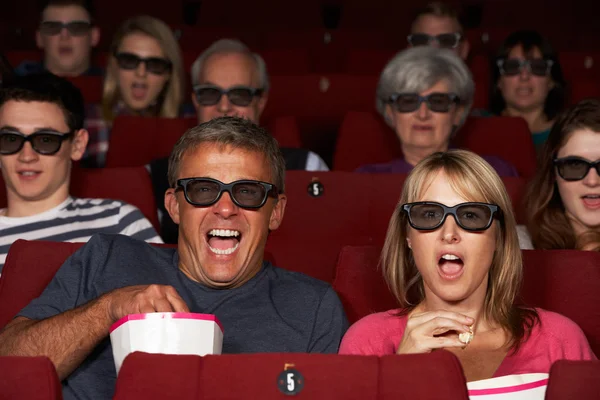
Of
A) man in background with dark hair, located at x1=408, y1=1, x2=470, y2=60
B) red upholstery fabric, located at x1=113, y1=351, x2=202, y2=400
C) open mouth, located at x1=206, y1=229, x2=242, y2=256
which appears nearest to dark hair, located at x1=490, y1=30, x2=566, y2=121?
man in background with dark hair, located at x1=408, y1=1, x2=470, y2=60

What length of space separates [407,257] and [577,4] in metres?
2.79

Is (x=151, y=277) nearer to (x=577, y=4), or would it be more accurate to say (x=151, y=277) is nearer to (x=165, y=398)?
(x=165, y=398)

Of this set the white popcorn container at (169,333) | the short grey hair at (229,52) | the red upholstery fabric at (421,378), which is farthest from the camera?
the short grey hair at (229,52)

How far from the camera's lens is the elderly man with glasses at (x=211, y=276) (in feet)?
4.56

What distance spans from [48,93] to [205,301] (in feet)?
2.05

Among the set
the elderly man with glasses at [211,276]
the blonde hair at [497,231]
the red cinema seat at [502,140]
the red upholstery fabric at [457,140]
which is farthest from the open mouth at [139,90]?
the blonde hair at [497,231]

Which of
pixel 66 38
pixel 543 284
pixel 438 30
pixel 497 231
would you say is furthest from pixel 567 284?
pixel 66 38

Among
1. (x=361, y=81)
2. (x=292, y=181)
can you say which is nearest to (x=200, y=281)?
(x=292, y=181)

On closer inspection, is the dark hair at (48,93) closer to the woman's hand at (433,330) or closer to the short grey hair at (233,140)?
the short grey hair at (233,140)

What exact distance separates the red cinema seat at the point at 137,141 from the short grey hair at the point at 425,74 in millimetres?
470

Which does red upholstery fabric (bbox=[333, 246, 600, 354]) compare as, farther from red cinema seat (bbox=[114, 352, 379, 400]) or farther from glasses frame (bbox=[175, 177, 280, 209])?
red cinema seat (bbox=[114, 352, 379, 400])

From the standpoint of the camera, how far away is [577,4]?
4.02 m

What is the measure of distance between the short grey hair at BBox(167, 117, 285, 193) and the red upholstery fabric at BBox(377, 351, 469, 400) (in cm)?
55

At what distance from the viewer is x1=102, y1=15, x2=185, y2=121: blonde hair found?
265 cm
